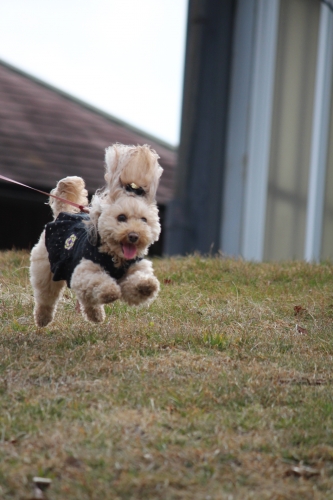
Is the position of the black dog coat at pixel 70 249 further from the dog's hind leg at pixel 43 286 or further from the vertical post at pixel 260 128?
the vertical post at pixel 260 128

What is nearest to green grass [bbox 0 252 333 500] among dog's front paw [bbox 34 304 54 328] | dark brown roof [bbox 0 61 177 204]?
dog's front paw [bbox 34 304 54 328]

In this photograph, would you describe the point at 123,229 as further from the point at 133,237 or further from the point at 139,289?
the point at 139,289

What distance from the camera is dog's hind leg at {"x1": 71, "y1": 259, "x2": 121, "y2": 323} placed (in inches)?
185

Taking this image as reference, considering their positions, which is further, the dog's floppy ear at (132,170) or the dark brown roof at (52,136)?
the dark brown roof at (52,136)

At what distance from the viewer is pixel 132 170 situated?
16.0 feet

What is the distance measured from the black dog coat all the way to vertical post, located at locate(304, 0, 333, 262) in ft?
25.0

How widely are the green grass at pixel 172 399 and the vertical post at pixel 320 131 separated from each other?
241 inches

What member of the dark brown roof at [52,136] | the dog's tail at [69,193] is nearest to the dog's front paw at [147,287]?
the dog's tail at [69,193]

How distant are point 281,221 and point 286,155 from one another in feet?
3.46

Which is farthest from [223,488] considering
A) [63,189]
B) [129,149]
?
[63,189]

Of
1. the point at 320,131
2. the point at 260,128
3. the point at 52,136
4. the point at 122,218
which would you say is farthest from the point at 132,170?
the point at 52,136

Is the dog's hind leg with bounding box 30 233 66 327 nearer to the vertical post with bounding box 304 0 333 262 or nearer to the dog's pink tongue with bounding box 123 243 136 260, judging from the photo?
the dog's pink tongue with bounding box 123 243 136 260

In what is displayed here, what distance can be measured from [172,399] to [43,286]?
1.67 meters

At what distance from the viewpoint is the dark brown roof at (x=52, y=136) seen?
43.1 feet
